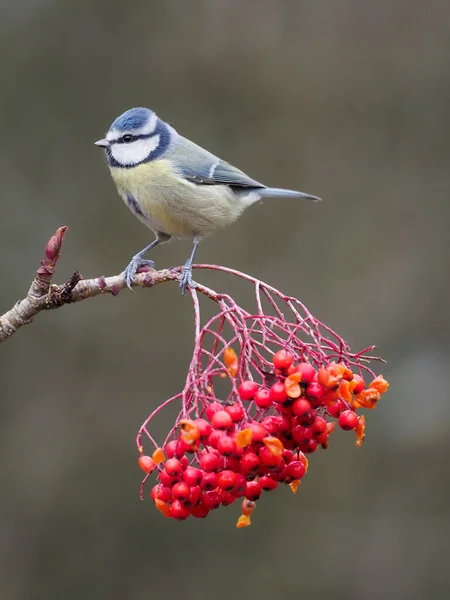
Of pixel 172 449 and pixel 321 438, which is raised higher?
pixel 321 438

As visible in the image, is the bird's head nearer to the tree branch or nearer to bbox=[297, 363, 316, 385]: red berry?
the tree branch

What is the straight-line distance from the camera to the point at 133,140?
2.66 m

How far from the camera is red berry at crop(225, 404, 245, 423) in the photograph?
1376 millimetres

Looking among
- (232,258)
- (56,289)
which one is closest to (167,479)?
(56,289)

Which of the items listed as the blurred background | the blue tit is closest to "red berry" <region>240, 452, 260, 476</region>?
the blue tit

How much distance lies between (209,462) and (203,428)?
0.06 m

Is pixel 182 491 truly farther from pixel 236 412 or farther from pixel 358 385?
pixel 358 385

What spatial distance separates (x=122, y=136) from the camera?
262cm

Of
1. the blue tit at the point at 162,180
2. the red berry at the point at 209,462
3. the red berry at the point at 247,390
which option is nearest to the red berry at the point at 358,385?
the red berry at the point at 247,390

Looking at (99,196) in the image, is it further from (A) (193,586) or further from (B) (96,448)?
(A) (193,586)

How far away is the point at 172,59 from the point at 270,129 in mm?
756

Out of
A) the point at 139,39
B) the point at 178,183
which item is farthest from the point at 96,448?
the point at 139,39

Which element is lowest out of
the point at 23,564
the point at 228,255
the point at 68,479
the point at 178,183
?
the point at 23,564

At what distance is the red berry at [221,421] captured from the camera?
1.35m
